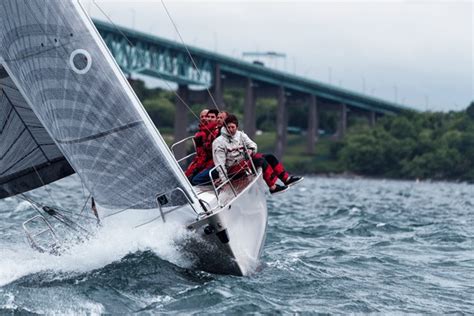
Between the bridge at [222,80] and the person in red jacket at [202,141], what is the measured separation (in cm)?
4434

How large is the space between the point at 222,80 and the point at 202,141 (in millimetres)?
71359

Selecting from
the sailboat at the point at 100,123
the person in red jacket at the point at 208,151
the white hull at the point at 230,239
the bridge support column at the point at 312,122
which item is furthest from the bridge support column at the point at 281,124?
the sailboat at the point at 100,123

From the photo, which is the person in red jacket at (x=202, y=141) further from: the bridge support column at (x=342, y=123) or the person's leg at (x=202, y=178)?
the bridge support column at (x=342, y=123)

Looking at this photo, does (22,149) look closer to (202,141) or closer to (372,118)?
(202,141)

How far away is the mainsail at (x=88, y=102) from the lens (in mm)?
9445

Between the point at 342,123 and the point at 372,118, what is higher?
the point at 342,123

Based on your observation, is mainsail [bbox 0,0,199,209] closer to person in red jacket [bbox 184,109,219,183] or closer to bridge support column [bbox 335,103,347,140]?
person in red jacket [bbox 184,109,219,183]

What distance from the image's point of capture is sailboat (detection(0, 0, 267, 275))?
9.45 m

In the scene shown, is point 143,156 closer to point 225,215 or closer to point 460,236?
point 225,215

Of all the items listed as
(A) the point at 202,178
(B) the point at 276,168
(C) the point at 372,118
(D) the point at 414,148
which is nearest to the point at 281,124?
(D) the point at 414,148

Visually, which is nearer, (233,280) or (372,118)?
(233,280)

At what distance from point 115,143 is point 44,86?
2.96 ft

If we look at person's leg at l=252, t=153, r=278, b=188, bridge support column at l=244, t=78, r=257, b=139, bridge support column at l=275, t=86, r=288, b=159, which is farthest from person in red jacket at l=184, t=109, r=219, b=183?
bridge support column at l=275, t=86, r=288, b=159

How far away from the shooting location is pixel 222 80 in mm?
82562
